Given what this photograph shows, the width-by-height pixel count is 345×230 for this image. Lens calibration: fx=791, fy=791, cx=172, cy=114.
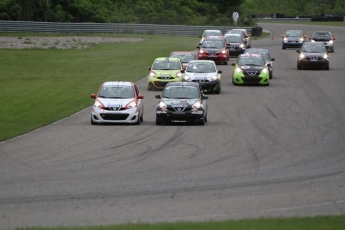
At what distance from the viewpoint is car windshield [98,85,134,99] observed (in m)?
28.0

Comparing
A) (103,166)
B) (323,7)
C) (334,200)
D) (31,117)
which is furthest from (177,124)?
(323,7)

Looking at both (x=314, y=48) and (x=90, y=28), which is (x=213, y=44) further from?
(x=90, y=28)

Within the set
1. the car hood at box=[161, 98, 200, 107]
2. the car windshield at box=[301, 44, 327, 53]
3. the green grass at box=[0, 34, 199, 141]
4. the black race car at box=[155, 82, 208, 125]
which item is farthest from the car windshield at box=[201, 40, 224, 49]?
the car hood at box=[161, 98, 200, 107]

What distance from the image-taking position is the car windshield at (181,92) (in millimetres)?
27734

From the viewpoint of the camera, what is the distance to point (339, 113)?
100 feet

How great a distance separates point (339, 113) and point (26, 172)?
53.5 feet

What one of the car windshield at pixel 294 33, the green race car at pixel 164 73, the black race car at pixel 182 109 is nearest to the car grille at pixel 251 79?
the green race car at pixel 164 73

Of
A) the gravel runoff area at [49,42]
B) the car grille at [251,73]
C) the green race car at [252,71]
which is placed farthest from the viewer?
the gravel runoff area at [49,42]

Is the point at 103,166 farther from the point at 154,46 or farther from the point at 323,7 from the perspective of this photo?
the point at 323,7

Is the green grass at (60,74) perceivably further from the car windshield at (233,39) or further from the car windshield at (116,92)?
the car windshield at (233,39)

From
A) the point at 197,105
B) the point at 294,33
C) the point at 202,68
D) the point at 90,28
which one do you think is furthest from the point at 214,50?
the point at 197,105

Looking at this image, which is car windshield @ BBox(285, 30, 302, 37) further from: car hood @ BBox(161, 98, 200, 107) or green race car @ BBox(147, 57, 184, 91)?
car hood @ BBox(161, 98, 200, 107)

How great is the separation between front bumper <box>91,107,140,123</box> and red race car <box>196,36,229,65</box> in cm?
2392

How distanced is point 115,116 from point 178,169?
9.37m
